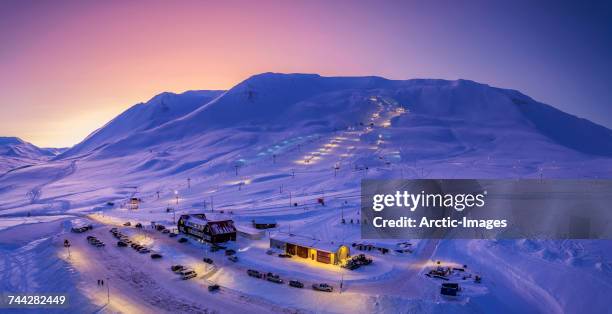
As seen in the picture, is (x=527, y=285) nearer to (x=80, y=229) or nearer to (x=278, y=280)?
(x=278, y=280)

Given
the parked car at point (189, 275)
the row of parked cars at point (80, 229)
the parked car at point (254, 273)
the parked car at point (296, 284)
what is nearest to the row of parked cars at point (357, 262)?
the parked car at point (296, 284)

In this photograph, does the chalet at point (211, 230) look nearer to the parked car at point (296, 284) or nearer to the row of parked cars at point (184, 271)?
the row of parked cars at point (184, 271)

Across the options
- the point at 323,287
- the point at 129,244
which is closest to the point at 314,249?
the point at 323,287

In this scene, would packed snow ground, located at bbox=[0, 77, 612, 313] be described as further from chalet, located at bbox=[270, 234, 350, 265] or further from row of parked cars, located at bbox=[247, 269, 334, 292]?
chalet, located at bbox=[270, 234, 350, 265]

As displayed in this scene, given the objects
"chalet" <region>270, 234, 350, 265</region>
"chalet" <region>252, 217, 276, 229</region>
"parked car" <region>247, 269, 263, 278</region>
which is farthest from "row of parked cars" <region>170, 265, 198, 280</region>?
"chalet" <region>252, 217, 276, 229</region>

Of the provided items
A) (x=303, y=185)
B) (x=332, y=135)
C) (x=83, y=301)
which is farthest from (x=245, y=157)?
(x=83, y=301)

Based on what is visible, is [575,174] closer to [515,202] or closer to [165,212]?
[515,202]
